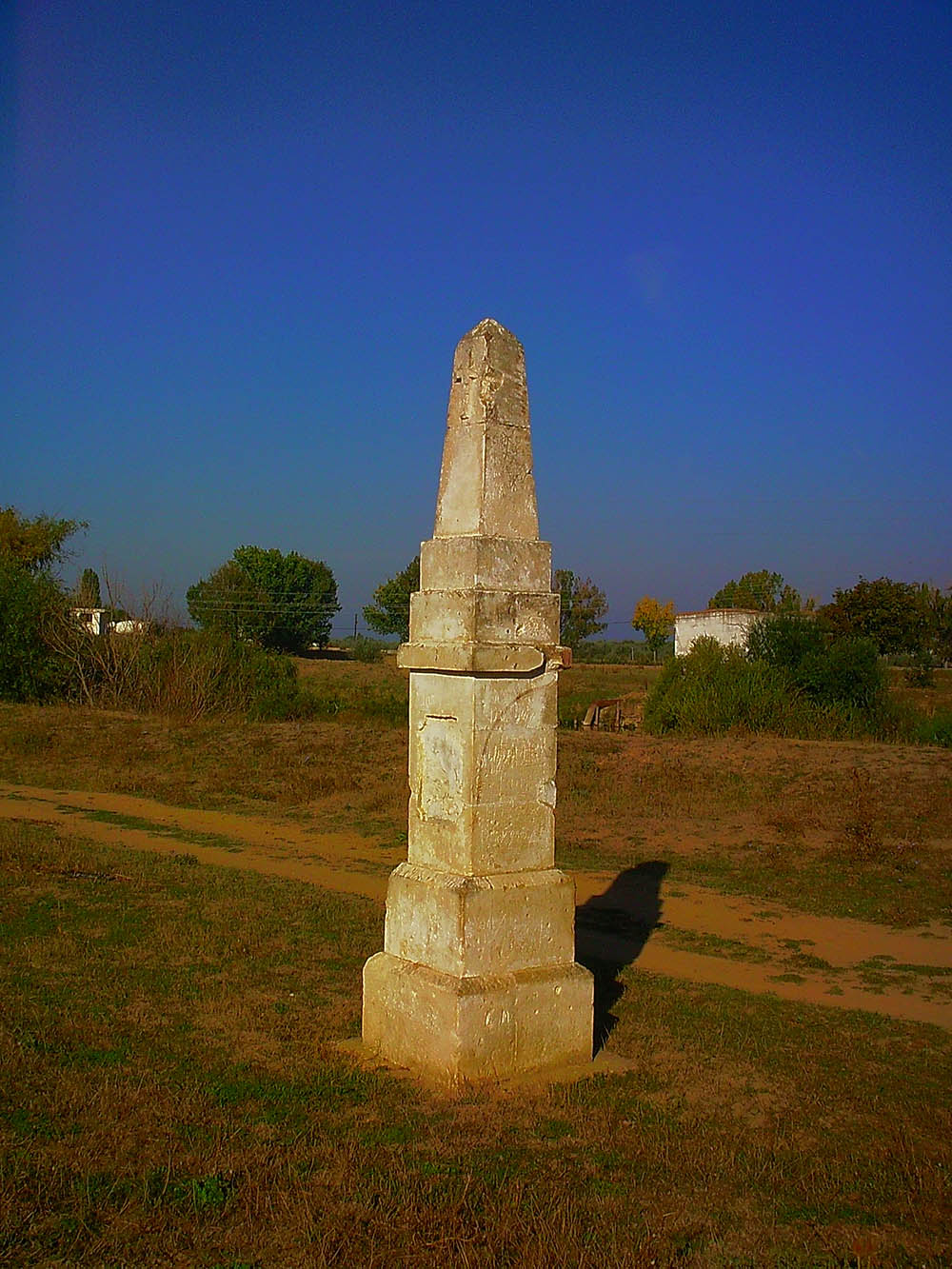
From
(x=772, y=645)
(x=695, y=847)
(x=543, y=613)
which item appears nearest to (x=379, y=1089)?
(x=543, y=613)

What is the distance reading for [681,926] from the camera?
10898 mm

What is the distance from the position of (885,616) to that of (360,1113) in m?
42.6

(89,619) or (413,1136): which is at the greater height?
(89,619)

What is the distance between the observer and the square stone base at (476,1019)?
19.1ft

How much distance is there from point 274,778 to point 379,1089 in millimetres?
13673

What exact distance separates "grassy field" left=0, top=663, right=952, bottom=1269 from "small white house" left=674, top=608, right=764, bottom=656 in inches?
928

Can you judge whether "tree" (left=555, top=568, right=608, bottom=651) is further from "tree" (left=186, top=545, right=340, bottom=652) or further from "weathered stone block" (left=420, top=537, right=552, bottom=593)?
"weathered stone block" (left=420, top=537, right=552, bottom=593)

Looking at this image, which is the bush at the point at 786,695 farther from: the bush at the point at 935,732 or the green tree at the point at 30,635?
the green tree at the point at 30,635

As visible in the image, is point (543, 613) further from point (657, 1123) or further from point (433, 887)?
point (657, 1123)

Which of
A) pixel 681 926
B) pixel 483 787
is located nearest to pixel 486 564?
pixel 483 787

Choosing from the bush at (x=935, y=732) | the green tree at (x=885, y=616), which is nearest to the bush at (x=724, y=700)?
the bush at (x=935, y=732)

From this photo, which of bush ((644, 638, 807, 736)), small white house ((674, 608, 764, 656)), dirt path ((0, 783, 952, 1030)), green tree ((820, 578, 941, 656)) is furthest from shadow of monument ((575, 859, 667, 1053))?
green tree ((820, 578, 941, 656))

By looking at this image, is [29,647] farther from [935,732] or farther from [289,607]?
[289,607]

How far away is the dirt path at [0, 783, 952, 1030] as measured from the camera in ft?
29.6
